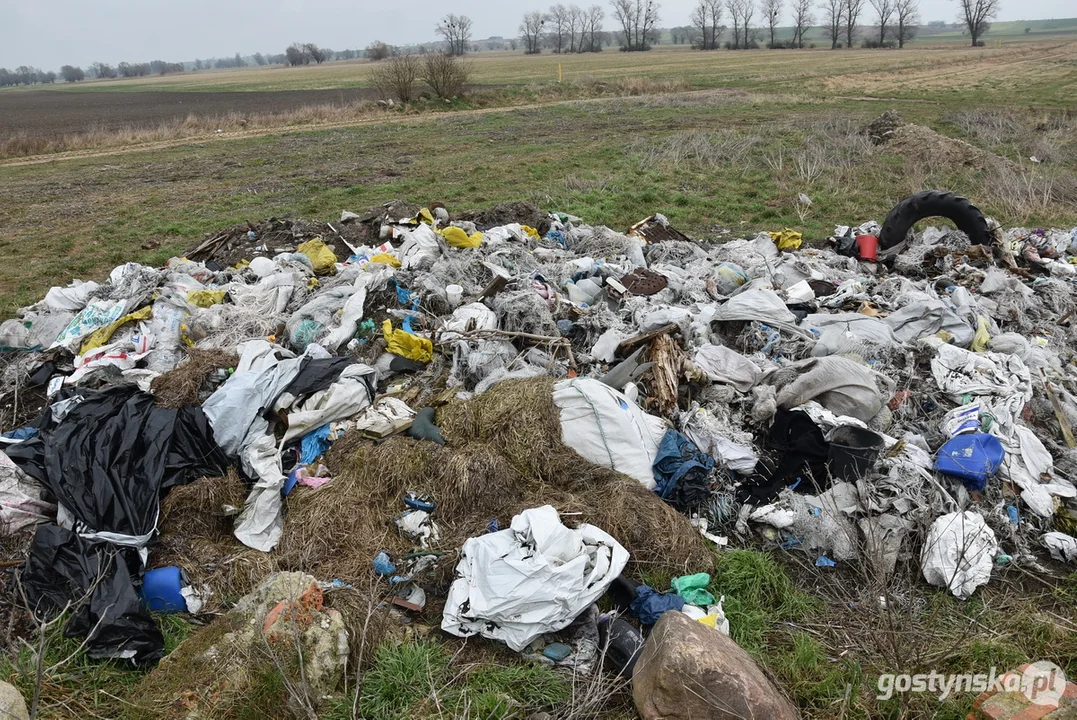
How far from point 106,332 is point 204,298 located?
0.91 meters

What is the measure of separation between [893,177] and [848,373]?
942cm

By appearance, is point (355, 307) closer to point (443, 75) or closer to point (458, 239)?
point (458, 239)

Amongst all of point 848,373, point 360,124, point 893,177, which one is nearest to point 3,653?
point 848,373

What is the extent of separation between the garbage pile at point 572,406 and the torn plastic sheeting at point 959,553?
0.05 ft

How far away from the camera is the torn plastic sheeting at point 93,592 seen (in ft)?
9.76

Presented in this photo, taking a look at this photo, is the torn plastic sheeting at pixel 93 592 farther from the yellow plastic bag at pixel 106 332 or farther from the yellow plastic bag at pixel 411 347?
the yellow plastic bag at pixel 106 332

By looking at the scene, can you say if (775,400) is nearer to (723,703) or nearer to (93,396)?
(723,703)

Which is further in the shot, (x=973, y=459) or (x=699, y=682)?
(x=973, y=459)

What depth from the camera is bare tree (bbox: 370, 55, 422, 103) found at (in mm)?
25297

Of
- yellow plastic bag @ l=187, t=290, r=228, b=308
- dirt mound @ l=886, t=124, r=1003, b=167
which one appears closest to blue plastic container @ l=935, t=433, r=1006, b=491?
yellow plastic bag @ l=187, t=290, r=228, b=308

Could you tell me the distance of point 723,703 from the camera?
7.95 feet

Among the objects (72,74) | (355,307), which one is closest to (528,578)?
(355,307)

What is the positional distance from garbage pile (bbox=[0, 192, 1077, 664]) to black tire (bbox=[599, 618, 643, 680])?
0.38ft

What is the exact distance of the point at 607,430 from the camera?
4012 mm
